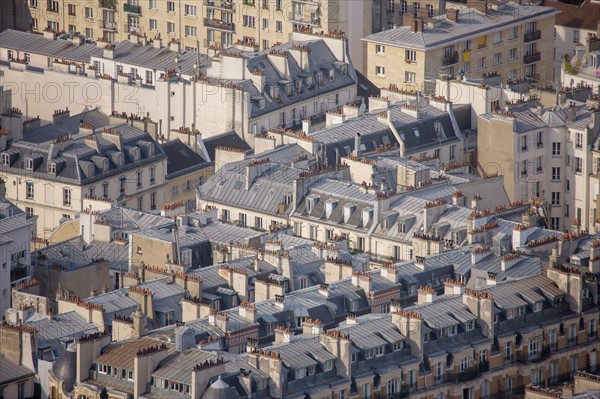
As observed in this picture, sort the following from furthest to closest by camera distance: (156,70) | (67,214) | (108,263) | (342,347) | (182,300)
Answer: (156,70)
(67,214)
(108,263)
(182,300)
(342,347)

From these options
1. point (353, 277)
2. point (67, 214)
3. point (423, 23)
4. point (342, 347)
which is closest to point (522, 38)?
point (423, 23)

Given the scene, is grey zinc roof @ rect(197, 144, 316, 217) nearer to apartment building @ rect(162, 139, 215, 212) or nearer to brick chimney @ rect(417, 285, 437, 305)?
apartment building @ rect(162, 139, 215, 212)

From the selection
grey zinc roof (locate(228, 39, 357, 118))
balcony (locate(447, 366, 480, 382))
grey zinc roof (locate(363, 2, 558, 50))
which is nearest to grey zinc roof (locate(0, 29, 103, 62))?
grey zinc roof (locate(228, 39, 357, 118))

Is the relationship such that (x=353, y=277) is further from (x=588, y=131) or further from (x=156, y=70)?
(x=156, y=70)

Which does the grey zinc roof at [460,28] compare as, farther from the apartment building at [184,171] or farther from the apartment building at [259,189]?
the apartment building at [259,189]

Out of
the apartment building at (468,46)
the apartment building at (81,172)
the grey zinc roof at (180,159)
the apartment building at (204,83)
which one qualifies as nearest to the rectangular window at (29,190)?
the apartment building at (81,172)
